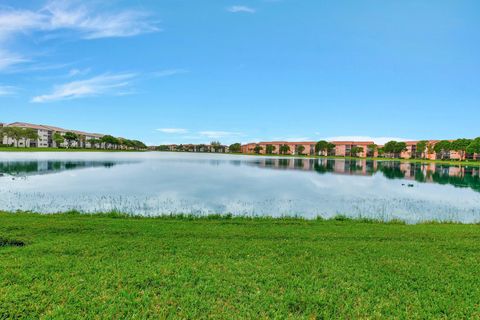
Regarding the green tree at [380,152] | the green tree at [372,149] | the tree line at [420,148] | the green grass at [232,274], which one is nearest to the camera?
the green grass at [232,274]

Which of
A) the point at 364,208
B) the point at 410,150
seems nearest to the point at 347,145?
the point at 410,150

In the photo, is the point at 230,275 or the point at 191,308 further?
the point at 230,275

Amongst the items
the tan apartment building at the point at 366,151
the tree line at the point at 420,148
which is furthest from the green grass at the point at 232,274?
the tan apartment building at the point at 366,151

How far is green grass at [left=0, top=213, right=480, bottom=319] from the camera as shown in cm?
435

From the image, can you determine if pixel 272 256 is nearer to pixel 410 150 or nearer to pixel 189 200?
pixel 189 200

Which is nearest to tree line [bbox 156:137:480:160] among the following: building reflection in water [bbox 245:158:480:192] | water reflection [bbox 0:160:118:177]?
building reflection in water [bbox 245:158:480:192]

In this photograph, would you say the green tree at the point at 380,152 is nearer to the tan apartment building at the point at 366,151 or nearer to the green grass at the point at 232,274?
the tan apartment building at the point at 366,151

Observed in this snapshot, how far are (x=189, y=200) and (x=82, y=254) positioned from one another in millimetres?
10954

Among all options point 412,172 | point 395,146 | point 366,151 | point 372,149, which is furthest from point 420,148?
point 412,172

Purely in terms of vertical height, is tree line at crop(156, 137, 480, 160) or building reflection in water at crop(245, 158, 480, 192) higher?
tree line at crop(156, 137, 480, 160)

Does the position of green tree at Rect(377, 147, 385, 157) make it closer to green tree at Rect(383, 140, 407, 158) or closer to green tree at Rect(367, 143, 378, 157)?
green tree at Rect(367, 143, 378, 157)

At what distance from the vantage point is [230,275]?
17.7 ft

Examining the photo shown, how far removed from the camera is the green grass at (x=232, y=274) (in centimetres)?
435

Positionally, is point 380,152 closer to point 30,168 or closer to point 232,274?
point 30,168
